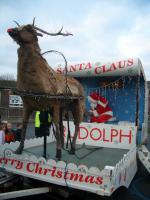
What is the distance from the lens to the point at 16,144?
5449 mm

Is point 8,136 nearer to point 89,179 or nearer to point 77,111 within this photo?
point 77,111

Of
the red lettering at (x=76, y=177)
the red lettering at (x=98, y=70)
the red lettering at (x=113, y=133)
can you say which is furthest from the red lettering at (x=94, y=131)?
the red lettering at (x=76, y=177)

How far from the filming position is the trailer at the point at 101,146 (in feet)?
12.3

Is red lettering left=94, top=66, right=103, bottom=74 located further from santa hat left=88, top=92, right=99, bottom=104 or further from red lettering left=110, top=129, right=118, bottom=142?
red lettering left=110, top=129, right=118, bottom=142

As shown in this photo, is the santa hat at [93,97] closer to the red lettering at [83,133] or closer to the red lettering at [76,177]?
the red lettering at [83,133]

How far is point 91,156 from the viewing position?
5648mm

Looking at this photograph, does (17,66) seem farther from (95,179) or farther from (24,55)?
(95,179)

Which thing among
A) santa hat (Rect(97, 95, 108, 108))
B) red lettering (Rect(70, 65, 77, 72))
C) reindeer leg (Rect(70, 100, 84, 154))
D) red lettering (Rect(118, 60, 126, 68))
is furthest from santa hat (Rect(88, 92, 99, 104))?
reindeer leg (Rect(70, 100, 84, 154))

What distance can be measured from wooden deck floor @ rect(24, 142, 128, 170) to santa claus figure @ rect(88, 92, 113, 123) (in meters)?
2.92

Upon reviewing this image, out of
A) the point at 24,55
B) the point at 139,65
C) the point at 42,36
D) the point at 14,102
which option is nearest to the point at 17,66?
the point at 24,55

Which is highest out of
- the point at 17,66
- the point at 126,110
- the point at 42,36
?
the point at 42,36

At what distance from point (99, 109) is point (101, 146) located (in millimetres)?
2860

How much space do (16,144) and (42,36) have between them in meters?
2.22

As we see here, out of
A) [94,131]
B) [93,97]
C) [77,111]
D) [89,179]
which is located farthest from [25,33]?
[93,97]
